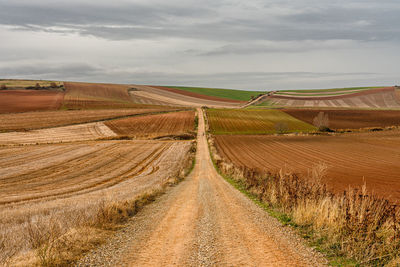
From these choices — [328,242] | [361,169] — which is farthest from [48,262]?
[361,169]

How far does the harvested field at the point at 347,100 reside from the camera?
14888cm

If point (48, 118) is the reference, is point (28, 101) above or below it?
above

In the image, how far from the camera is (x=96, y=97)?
135625 millimetres

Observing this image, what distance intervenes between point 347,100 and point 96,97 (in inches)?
4901

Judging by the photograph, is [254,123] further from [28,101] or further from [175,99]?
[28,101]

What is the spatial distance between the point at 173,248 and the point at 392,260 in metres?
5.14

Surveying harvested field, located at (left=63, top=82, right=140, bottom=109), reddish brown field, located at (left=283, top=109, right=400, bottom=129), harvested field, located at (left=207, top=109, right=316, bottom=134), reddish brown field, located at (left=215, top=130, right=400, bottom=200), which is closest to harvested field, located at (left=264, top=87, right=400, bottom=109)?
reddish brown field, located at (left=283, top=109, right=400, bottom=129)

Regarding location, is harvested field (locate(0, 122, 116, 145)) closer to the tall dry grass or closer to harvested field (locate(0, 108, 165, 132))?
harvested field (locate(0, 108, 165, 132))

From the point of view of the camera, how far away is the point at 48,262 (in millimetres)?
6887

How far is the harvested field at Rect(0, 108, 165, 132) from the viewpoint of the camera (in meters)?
72.2

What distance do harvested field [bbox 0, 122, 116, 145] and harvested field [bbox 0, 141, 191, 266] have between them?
1317 centimetres

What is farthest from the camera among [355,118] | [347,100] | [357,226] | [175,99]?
[347,100]

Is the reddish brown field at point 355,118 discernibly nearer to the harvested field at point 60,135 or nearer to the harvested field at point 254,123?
the harvested field at point 254,123

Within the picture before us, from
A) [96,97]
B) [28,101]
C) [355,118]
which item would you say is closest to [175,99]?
[96,97]
